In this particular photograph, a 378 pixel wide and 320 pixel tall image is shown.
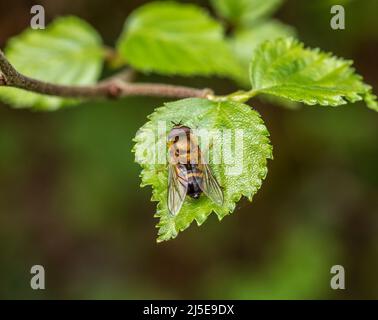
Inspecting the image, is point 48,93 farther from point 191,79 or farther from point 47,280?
point 47,280

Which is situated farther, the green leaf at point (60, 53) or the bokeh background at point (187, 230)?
the bokeh background at point (187, 230)

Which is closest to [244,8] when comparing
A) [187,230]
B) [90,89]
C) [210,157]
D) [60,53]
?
[60,53]

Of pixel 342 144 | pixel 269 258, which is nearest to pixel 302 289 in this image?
pixel 269 258

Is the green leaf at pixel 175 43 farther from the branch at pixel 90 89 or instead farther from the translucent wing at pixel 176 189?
the translucent wing at pixel 176 189

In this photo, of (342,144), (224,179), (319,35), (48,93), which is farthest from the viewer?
(342,144)

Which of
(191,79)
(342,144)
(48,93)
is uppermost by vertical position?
(191,79)

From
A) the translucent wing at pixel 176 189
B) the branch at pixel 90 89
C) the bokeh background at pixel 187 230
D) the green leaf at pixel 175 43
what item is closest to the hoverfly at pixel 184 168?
the translucent wing at pixel 176 189

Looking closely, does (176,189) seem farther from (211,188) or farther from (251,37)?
(251,37)
